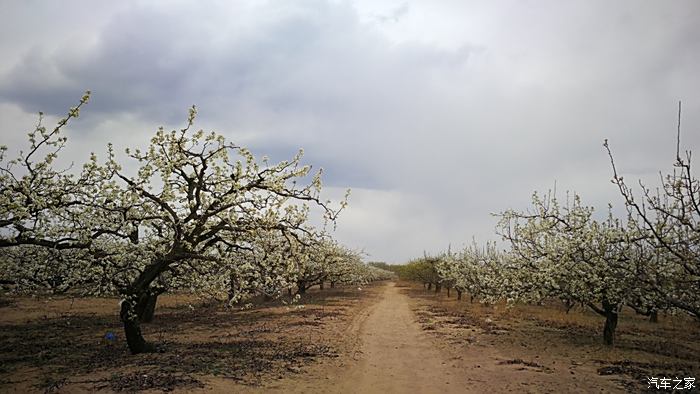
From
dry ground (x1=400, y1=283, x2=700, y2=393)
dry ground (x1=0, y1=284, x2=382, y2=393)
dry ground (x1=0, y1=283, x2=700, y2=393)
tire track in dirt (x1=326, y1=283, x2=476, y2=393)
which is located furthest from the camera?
dry ground (x1=400, y1=283, x2=700, y2=393)

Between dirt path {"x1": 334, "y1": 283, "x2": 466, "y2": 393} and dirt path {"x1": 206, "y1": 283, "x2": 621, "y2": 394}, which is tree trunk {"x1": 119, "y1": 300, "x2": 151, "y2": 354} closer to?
→ dirt path {"x1": 206, "y1": 283, "x2": 621, "y2": 394}

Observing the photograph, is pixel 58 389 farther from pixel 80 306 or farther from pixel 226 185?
pixel 80 306

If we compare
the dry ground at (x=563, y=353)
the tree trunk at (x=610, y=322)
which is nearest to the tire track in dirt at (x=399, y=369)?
the dry ground at (x=563, y=353)

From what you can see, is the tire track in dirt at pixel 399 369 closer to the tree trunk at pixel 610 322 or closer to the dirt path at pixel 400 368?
the dirt path at pixel 400 368

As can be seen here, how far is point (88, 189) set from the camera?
10977 millimetres

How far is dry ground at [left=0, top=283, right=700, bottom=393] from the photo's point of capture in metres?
10.9

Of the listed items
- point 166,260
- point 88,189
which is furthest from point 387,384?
point 88,189

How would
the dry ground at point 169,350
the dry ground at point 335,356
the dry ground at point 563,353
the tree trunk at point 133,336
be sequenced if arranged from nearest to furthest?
the dry ground at point 169,350 → the dry ground at point 335,356 → the dry ground at point 563,353 → the tree trunk at point 133,336

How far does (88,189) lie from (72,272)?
2917 millimetres

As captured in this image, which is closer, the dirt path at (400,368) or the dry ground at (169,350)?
the dry ground at (169,350)

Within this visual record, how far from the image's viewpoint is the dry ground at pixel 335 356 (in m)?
10.9

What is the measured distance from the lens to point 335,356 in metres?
14.7

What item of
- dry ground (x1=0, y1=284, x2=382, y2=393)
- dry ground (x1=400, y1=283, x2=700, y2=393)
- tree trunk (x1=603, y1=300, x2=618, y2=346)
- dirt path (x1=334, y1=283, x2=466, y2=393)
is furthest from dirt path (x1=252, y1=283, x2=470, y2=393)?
tree trunk (x1=603, y1=300, x2=618, y2=346)

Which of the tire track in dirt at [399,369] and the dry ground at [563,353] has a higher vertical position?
the dry ground at [563,353]
